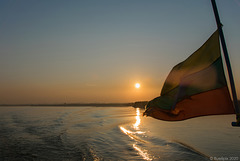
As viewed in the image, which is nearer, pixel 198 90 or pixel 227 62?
pixel 227 62

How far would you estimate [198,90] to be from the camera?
210 inches

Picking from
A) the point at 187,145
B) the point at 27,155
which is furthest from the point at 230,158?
the point at 27,155

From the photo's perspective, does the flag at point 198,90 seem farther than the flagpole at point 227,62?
Yes

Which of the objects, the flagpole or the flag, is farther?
the flag

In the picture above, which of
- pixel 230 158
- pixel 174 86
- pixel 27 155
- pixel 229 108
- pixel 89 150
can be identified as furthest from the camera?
pixel 89 150

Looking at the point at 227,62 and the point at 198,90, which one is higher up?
the point at 227,62

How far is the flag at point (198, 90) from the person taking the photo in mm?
4977

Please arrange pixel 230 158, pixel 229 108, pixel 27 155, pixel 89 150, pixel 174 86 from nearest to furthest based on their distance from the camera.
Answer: pixel 229 108, pixel 174 86, pixel 230 158, pixel 27 155, pixel 89 150

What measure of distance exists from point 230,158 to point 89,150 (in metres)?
11.3

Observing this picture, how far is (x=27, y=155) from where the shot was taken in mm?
14148

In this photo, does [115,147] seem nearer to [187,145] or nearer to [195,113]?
[187,145]

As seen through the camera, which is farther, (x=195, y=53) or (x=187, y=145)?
(x=187, y=145)

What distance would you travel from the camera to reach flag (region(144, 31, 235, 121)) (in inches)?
196

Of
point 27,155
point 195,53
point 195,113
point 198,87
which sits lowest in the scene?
point 27,155
